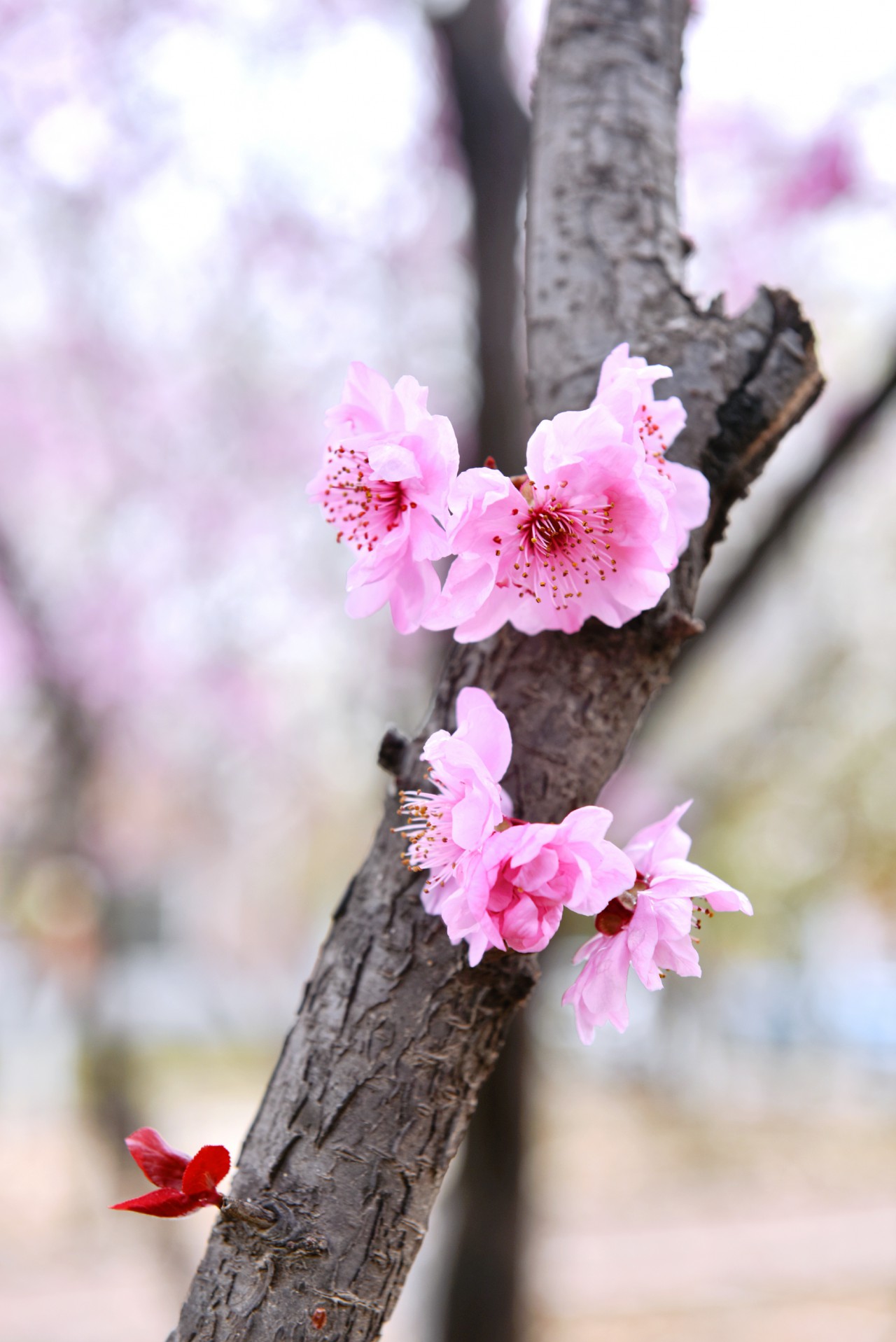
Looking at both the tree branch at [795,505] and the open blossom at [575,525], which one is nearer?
the open blossom at [575,525]

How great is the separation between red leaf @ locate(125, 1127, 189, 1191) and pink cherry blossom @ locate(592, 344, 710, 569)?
2.08 ft

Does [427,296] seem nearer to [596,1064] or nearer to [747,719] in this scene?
[747,719]

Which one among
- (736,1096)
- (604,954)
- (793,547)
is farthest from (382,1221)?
(736,1096)

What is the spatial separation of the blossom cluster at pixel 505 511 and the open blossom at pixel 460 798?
0.08 metres

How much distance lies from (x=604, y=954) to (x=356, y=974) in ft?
0.81

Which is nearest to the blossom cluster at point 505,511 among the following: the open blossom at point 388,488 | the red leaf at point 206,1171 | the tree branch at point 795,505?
the open blossom at point 388,488

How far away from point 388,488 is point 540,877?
33 cm

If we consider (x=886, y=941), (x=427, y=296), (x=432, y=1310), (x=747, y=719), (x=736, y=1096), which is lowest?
(x=886, y=941)

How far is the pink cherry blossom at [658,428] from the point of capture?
0.75m

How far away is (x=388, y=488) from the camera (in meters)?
0.81

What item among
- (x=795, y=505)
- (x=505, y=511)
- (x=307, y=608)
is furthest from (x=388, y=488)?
(x=307, y=608)

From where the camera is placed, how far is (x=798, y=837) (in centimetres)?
1193

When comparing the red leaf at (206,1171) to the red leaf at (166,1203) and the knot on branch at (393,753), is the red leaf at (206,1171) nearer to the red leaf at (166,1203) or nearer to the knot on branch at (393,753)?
the red leaf at (166,1203)

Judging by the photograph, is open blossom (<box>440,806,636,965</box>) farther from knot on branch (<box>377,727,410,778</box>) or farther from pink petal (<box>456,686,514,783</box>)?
knot on branch (<box>377,727,410,778</box>)
